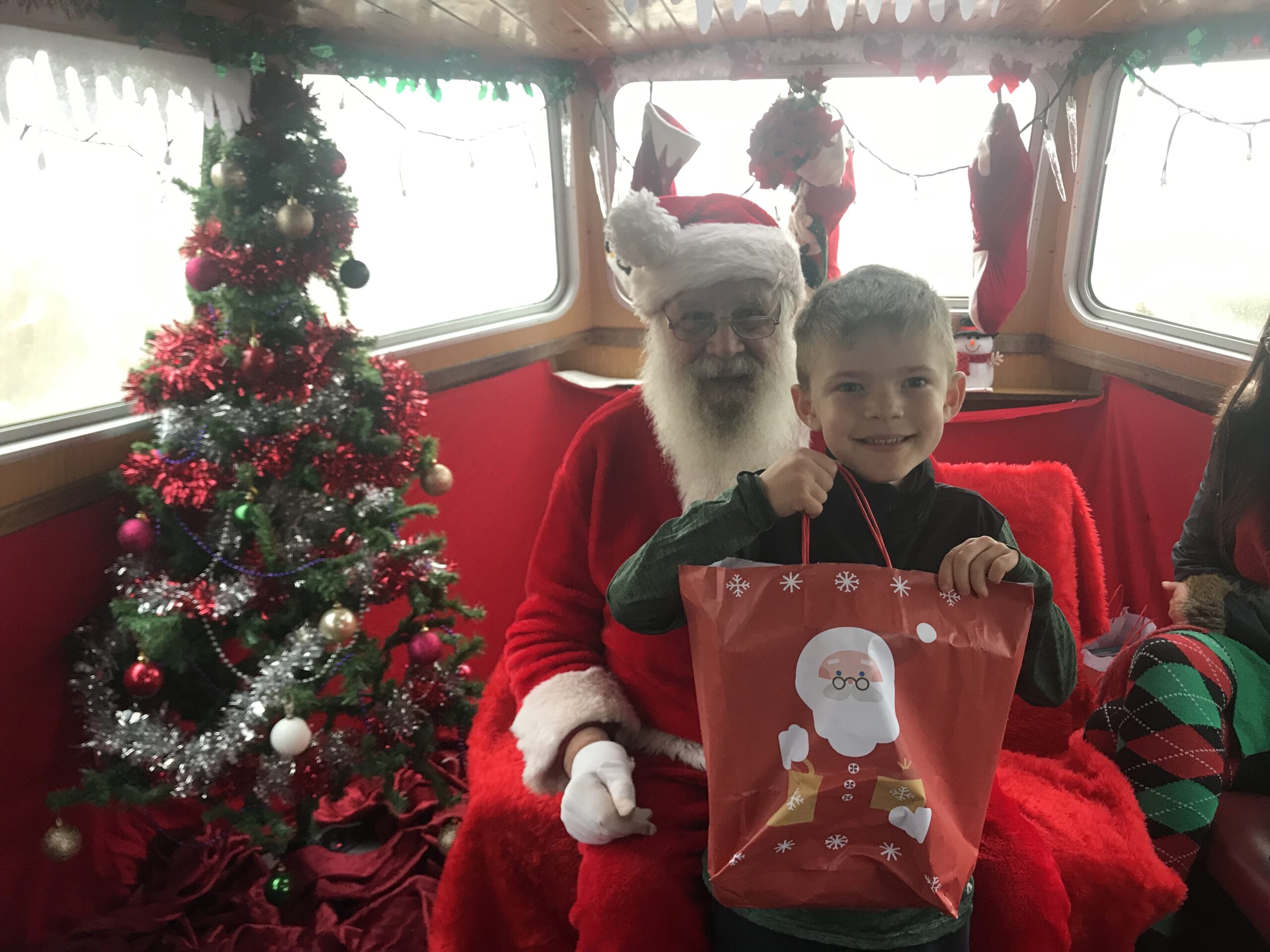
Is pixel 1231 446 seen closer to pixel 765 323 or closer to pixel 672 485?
pixel 765 323

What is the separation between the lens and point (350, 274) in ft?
5.90

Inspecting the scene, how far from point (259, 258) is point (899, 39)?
6.64 ft

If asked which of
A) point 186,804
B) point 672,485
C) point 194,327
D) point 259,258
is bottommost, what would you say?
point 186,804

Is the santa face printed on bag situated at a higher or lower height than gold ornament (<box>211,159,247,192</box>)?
lower

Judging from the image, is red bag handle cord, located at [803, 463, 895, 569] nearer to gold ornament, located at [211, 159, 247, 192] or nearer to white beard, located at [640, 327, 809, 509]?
white beard, located at [640, 327, 809, 509]

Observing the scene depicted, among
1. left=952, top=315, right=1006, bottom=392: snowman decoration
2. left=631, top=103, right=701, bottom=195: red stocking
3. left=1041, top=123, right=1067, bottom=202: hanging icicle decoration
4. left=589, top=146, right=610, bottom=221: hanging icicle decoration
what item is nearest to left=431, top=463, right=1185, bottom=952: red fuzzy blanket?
left=631, top=103, right=701, bottom=195: red stocking

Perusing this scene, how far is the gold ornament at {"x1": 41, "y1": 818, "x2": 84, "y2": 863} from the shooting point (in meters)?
1.55

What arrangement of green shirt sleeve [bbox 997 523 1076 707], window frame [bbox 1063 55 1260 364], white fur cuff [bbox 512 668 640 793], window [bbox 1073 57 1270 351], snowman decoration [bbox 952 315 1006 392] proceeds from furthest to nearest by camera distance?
snowman decoration [bbox 952 315 1006 392] → window frame [bbox 1063 55 1260 364] → window [bbox 1073 57 1270 351] → white fur cuff [bbox 512 668 640 793] → green shirt sleeve [bbox 997 523 1076 707]

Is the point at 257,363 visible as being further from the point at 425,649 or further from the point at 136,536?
the point at 425,649

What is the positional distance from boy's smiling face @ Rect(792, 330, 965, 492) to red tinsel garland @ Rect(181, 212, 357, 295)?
1.20m

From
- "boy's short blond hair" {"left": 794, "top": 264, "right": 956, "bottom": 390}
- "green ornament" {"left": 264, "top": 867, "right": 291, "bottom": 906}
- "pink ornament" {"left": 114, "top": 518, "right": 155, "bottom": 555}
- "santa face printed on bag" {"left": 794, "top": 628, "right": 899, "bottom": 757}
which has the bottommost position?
"green ornament" {"left": 264, "top": 867, "right": 291, "bottom": 906}

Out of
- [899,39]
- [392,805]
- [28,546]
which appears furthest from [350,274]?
[899,39]

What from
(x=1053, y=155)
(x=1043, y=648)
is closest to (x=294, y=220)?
(x=1043, y=648)

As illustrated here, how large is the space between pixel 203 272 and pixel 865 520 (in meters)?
1.40
